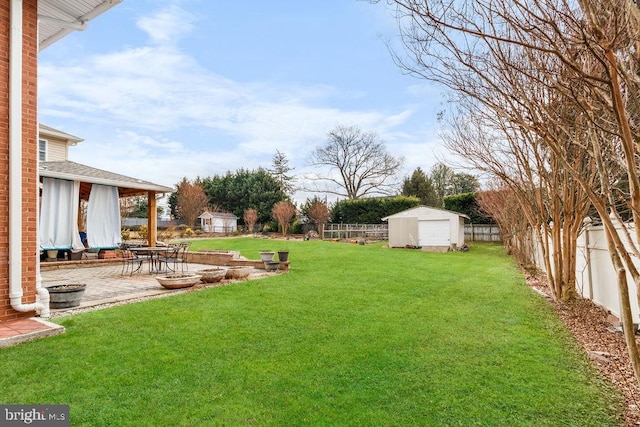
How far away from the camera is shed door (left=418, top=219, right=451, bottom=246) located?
2109 cm

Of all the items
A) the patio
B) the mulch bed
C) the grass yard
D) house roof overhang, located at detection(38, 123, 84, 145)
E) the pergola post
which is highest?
house roof overhang, located at detection(38, 123, 84, 145)

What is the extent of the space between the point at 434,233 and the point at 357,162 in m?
16.9

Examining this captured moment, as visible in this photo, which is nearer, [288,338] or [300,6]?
[288,338]

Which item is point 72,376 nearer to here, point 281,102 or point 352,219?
point 281,102

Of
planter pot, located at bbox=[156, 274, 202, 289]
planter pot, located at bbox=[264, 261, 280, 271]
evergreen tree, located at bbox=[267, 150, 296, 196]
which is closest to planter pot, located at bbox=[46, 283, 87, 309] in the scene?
planter pot, located at bbox=[156, 274, 202, 289]

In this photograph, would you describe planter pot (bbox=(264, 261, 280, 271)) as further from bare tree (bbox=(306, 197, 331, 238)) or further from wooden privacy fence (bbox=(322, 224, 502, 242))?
bare tree (bbox=(306, 197, 331, 238))

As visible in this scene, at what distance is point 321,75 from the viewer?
39.4 feet

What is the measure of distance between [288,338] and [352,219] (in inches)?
1032

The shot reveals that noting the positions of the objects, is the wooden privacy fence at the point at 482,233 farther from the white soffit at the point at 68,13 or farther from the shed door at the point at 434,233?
the white soffit at the point at 68,13

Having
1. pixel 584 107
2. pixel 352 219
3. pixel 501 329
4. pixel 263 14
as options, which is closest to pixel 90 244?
pixel 263 14

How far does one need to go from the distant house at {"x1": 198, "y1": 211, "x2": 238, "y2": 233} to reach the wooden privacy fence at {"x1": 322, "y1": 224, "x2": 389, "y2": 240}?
11.6 meters

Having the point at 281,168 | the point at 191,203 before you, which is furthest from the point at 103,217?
the point at 281,168

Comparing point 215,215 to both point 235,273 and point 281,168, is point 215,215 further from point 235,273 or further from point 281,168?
point 235,273

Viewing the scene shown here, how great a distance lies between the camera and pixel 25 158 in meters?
4.63
